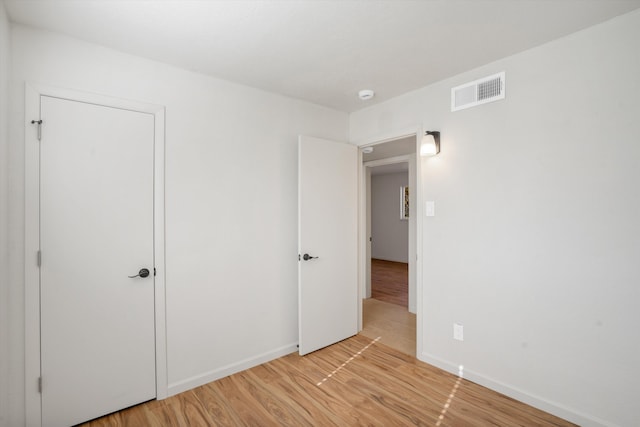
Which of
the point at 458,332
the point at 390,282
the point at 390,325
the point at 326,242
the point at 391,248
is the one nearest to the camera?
the point at 458,332

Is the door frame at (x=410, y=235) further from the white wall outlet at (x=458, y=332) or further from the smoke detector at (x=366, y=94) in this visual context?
the smoke detector at (x=366, y=94)

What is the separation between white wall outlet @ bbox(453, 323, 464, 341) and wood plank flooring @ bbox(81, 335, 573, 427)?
32 centimetres

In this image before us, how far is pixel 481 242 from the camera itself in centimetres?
242

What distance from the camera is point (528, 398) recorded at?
2.14m

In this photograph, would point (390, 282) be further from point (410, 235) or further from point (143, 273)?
point (143, 273)

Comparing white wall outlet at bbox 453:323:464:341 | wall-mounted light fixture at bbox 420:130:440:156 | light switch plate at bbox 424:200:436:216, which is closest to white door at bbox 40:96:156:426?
wall-mounted light fixture at bbox 420:130:440:156

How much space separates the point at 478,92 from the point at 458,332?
2.00 metres

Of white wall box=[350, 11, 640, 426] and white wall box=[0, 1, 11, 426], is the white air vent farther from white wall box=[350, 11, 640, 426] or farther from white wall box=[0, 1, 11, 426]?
white wall box=[0, 1, 11, 426]

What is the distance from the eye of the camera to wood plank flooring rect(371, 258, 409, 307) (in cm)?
496

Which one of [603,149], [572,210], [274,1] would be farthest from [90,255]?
[603,149]

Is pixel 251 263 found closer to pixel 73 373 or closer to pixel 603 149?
pixel 73 373

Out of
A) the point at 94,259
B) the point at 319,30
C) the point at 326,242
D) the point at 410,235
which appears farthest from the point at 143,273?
the point at 410,235

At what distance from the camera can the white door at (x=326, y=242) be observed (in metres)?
2.94

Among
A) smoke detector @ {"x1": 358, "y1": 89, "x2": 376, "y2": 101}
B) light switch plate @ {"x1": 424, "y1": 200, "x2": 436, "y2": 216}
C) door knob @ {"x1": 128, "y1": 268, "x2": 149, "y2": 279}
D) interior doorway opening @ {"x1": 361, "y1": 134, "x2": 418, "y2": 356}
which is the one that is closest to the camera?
door knob @ {"x1": 128, "y1": 268, "x2": 149, "y2": 279}
